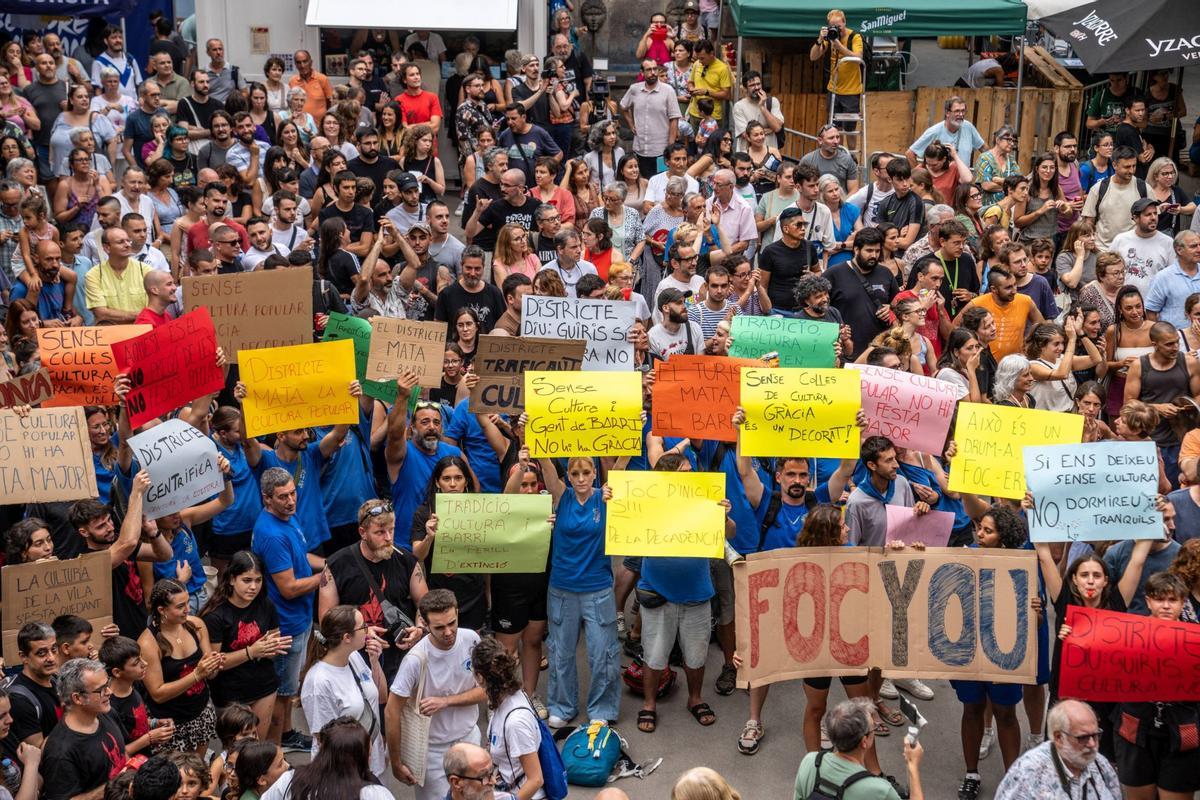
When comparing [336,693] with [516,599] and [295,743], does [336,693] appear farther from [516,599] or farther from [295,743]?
[516,599]

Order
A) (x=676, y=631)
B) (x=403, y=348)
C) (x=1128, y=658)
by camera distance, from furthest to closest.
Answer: (x=403, y=348), (x=676, y=631), (x=1128, y=658)

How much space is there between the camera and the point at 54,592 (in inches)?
304

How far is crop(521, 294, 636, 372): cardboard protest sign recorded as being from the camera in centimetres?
1015

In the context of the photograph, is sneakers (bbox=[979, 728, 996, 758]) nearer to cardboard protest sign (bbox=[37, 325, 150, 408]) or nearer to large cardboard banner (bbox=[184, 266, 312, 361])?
large cardboard banner (bbox=[184, 266, 312, 361])

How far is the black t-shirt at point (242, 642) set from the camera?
8.10 metres

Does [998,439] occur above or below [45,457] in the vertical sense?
above

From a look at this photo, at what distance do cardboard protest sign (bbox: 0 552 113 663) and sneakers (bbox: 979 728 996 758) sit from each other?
206 inches

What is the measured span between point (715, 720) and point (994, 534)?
7.18 feet

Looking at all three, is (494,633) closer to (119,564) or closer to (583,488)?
(583,488)

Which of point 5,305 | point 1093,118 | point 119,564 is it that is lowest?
point 119,564

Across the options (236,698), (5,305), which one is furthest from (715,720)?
(5,305)

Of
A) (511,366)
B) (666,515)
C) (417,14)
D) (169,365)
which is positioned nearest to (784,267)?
(511,366)

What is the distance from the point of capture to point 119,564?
8.18 meters

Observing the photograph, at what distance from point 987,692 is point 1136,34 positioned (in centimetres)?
1064
